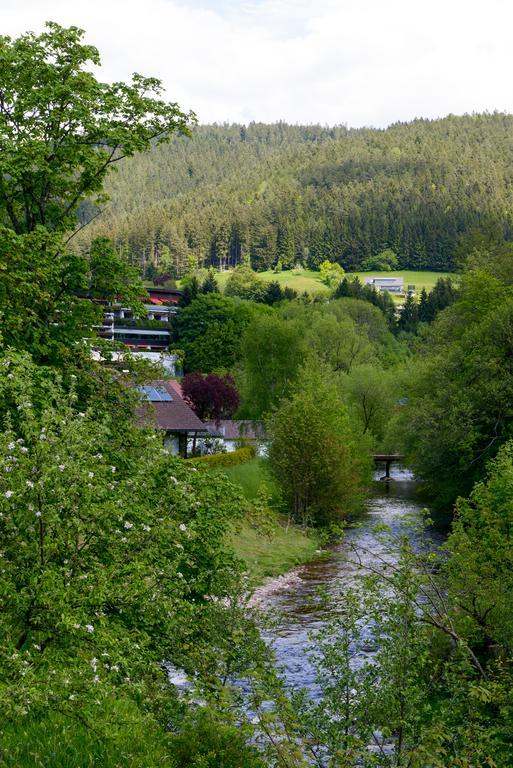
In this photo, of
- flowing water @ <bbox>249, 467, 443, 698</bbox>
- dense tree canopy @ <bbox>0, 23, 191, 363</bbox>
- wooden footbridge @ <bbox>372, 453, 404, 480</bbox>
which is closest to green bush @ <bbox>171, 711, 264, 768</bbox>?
flowing water @ <bbox>249, 467, 443, 698</bbox>

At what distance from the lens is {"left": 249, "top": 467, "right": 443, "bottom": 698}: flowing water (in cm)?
2153

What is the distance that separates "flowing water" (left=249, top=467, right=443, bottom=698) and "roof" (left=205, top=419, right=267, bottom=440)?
16858 millimetres

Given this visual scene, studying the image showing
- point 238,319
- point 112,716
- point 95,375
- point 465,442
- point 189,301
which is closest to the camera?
point 112,716

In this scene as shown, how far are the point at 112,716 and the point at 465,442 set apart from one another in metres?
36.6

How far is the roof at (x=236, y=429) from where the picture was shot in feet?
239

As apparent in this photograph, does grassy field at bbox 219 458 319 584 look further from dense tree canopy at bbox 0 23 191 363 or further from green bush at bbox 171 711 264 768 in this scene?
green bush at bbox 171 711 264 768

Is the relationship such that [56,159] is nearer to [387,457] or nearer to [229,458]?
[229,458]

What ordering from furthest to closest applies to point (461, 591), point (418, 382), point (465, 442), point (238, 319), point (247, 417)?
point (238, 319) → point (247, 417) → point (418, 382) → point (465, 442) → point (461, 591)

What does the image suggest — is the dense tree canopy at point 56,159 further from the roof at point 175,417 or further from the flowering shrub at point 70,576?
the roof at point 175,417

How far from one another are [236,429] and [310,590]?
4382 centimetres

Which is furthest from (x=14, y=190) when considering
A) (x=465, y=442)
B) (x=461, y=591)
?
(x=465, y=442)

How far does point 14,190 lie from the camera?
23.4m

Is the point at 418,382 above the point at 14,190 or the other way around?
the other way around

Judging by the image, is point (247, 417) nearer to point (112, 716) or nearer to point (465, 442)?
point (465, 442)
